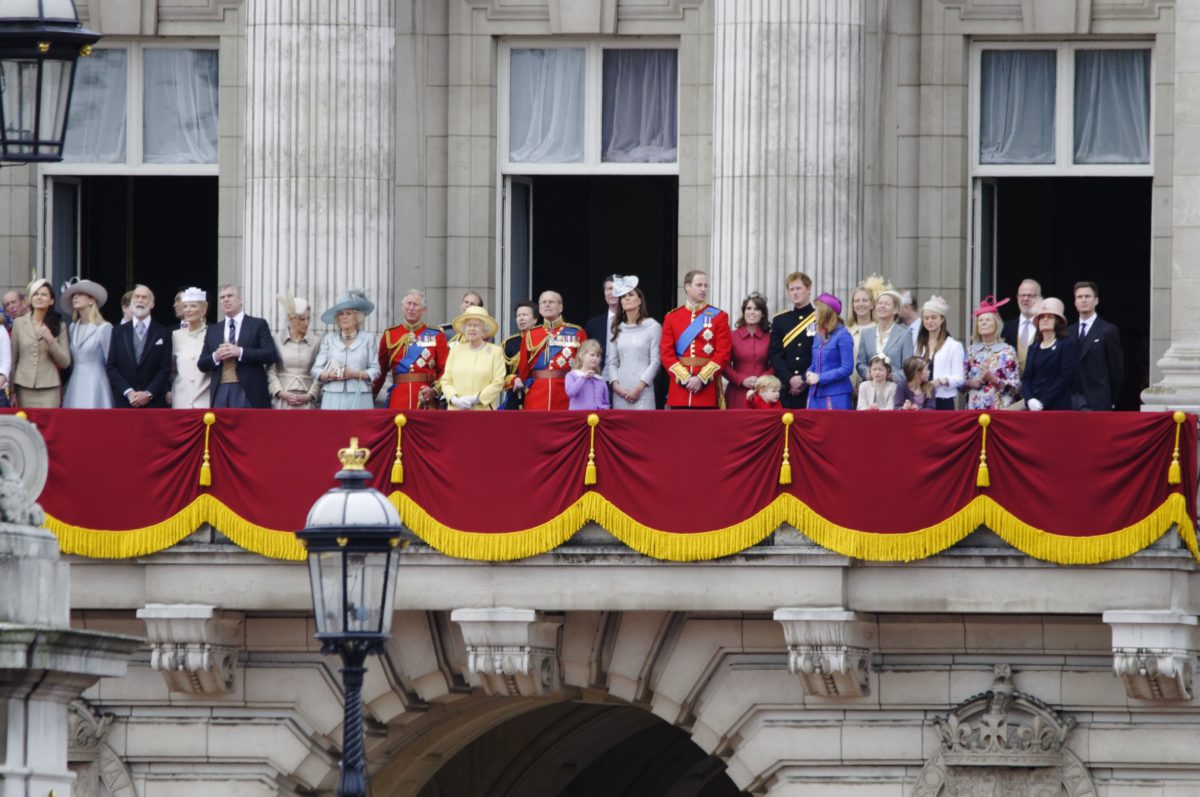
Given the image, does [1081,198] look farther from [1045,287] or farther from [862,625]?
[862,625]

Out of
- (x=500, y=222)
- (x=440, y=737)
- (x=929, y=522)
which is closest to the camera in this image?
(x=929, y=522)

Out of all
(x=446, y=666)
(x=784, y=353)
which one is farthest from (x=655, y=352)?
(x=446, y=666)

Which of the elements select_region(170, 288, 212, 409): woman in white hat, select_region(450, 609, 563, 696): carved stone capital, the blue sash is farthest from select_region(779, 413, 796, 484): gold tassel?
select_region(170, 288, 212, 409): woman in white hat

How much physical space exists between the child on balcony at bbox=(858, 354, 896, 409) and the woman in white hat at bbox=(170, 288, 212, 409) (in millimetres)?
6424

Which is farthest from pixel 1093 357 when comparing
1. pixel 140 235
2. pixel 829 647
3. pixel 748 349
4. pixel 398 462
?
pixel 140 235

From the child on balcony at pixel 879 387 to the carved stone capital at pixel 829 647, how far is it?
1.95 metres

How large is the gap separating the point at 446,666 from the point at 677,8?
27.9ft

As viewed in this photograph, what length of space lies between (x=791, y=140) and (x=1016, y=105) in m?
3.47

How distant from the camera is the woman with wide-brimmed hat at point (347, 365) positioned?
1439 inches

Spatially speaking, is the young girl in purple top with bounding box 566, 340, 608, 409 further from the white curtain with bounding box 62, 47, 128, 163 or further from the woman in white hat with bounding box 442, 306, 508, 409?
the white curtain with bounding box 62, 47, 128, 163

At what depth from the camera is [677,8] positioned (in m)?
41.2

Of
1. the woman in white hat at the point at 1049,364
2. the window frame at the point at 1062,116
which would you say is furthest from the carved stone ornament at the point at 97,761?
the window frame at the point at 1062,116

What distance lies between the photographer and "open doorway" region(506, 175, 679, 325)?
41.8 metres

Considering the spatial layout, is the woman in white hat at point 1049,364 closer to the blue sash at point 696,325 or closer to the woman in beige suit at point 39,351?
the blue sash at point 696,325
